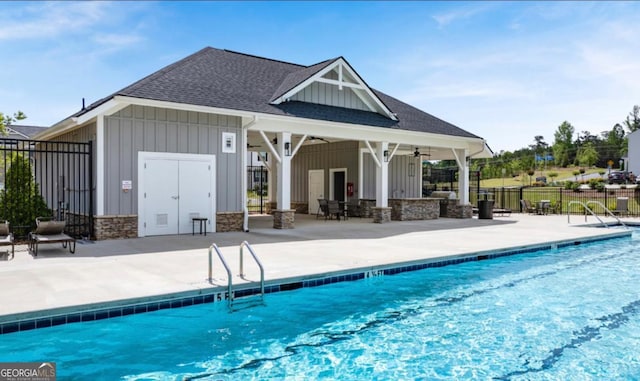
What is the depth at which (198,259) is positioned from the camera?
27.3 feet

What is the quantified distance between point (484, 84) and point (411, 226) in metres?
10.7

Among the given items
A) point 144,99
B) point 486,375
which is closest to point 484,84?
point 144,99

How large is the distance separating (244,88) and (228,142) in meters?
2.39

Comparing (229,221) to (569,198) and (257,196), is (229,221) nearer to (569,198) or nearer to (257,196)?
(257,196)

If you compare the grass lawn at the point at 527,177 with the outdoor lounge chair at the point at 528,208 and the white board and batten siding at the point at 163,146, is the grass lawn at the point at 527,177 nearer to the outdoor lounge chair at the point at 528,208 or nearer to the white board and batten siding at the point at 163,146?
the outdoor lounge chair at the point at 528,208

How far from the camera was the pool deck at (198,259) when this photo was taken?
569cm

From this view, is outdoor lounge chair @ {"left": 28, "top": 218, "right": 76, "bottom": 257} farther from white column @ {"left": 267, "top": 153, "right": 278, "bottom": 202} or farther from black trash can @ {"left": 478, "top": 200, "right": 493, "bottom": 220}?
black trash can @ {"left": 478, "top": 200, "right": 493, "bottom": 220}

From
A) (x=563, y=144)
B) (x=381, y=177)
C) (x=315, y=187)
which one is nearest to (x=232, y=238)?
(x=381, y=177)

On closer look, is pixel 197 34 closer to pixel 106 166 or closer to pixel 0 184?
→ pixel 106 166

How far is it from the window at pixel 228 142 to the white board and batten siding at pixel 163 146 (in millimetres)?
74

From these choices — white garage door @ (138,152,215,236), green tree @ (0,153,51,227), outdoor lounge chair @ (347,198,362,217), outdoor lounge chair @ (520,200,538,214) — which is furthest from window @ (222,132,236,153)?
outdoor lounge chair @ (520,200,538,214)

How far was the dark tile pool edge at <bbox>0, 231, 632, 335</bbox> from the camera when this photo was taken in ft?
16.3

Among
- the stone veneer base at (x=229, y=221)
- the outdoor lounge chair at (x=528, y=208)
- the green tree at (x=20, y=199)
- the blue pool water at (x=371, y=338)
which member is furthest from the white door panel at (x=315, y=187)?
the blue pool water at (x=371, y=338)

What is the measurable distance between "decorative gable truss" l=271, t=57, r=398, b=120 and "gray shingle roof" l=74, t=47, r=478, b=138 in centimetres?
24
